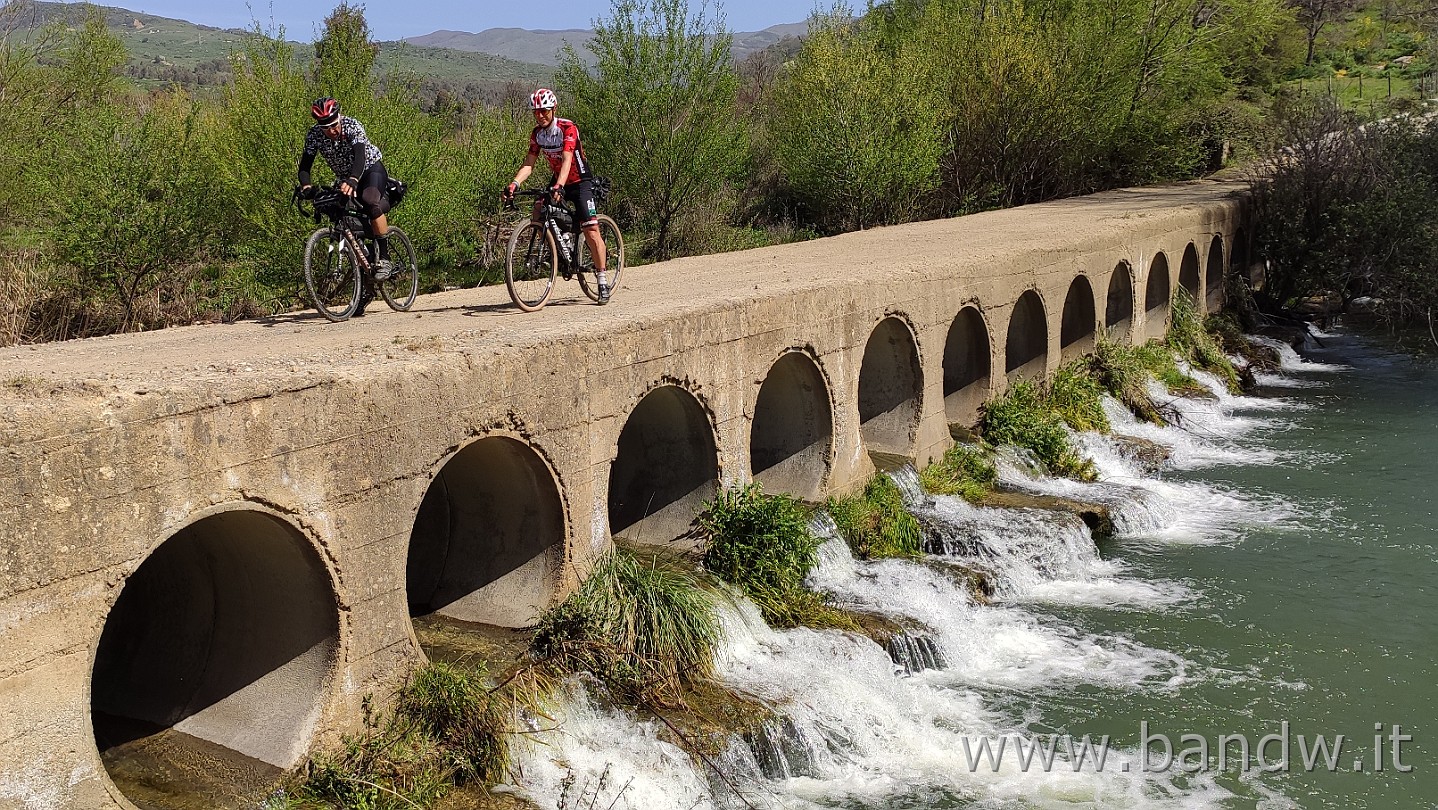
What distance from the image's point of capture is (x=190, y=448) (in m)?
6.23

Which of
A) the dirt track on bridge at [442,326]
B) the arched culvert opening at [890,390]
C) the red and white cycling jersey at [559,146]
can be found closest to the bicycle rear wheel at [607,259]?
the dirt track on bridge at [442,326]

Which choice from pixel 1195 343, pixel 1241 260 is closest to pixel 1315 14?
pixel 1241 260

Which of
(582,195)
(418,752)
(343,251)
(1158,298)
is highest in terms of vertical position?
(582,195)

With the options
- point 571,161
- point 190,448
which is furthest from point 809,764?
point 571,161

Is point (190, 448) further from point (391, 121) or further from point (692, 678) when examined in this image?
point (391, 121)

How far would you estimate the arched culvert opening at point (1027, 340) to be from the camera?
17.5 metres

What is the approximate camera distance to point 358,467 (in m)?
7.24

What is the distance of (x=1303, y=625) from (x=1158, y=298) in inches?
483

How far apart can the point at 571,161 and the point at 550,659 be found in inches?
172

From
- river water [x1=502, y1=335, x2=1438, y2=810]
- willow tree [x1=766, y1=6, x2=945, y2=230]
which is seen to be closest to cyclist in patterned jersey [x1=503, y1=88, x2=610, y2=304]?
river water [x1=502, y1=335, x2=1438, y2=810]

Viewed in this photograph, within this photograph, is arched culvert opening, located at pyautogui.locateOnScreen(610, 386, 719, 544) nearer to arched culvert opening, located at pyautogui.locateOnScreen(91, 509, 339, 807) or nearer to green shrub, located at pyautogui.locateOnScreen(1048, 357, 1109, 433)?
arched culvert opening, located at pyautogui.locateOnScreen(91, 509, 339, 807)

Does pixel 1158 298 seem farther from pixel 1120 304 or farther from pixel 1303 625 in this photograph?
pixel 1303 625

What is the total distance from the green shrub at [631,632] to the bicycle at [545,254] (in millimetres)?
2685
